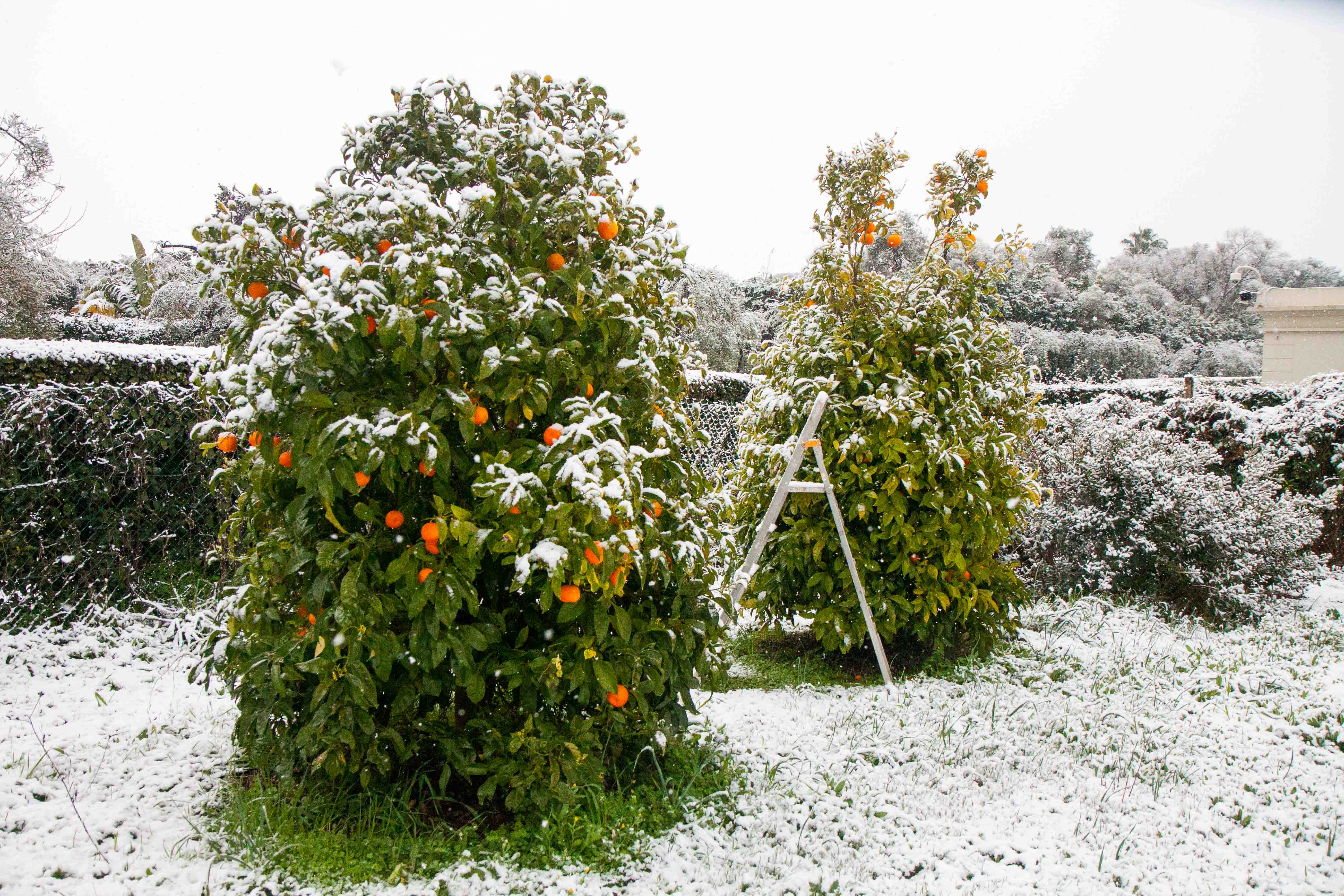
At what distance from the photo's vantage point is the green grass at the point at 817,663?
3.65m

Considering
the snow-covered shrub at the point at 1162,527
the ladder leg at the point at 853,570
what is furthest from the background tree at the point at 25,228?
the snow-covered shrub at the point at 1162,527

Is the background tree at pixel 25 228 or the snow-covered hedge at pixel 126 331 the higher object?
the background tree at pixel 25 228

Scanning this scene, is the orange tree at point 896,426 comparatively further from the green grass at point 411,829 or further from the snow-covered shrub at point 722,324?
the snow-covered shrub at point 722,324

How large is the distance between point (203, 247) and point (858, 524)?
2.75 metres

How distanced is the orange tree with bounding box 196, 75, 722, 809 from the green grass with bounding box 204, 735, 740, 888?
0.29ft

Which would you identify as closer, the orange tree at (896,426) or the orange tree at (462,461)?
the orange tree at (462,461)

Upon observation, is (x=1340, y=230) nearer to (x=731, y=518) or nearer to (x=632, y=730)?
(x=632, y=730)

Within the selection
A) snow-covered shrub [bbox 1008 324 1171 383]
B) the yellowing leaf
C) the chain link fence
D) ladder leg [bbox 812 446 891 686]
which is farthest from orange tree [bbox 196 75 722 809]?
snow-covered shrub [bbox 1008 324 1171 383]

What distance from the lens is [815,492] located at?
357 cm

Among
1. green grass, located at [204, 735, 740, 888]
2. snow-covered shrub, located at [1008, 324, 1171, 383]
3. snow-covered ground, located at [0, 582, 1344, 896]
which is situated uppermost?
snow-covered shrub, located at [1008, 324, 1171, 383]

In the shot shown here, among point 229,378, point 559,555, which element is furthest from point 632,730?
point 229,378

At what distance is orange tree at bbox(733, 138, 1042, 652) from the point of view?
354 cm

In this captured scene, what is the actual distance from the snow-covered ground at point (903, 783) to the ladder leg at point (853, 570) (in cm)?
12

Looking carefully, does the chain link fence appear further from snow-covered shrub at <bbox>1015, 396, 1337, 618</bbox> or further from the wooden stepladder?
snow-covered shrub at <bbox>1015, 396, 1337, 618</bbox>
